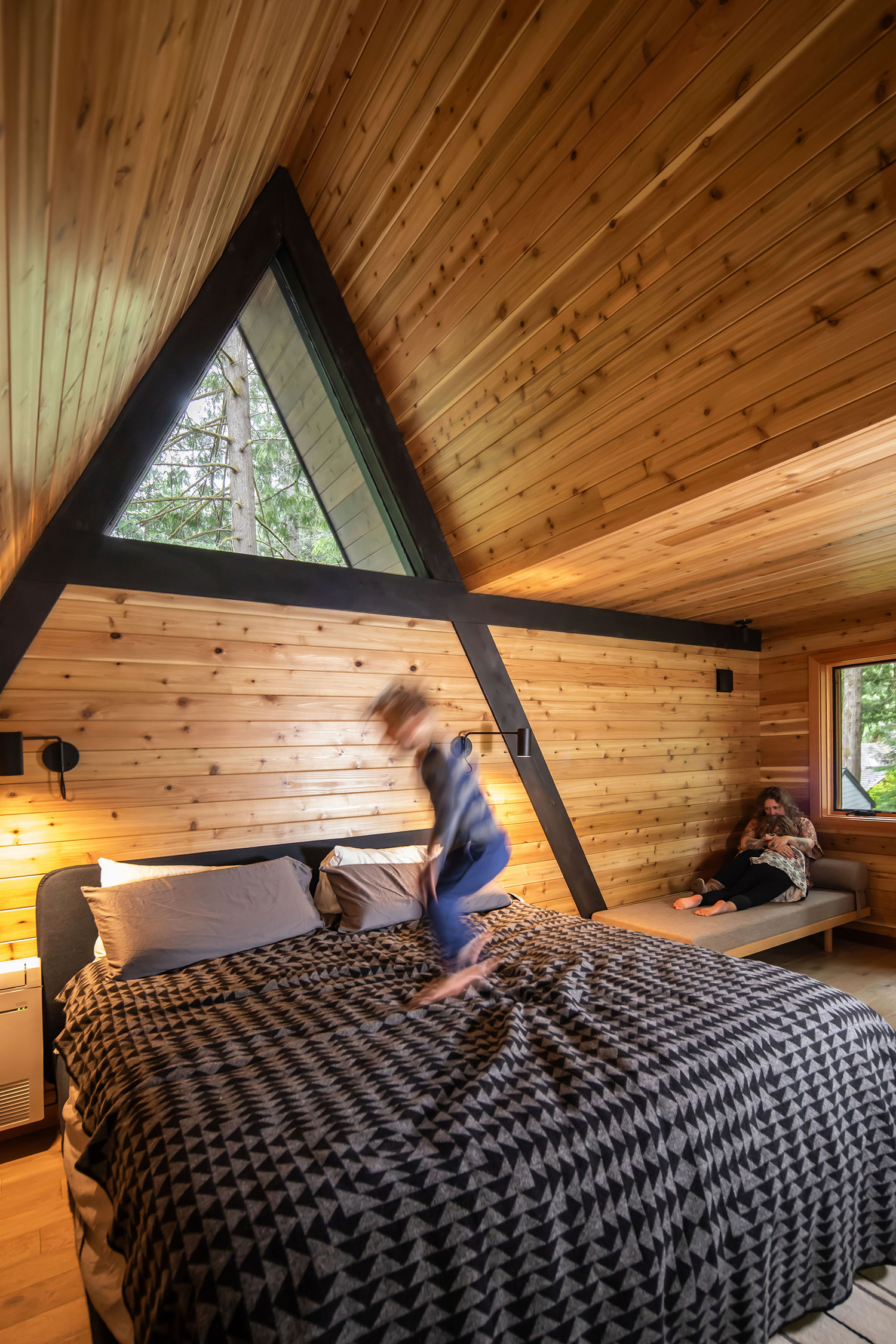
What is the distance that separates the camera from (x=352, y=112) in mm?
2697

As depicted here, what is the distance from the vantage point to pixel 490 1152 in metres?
1.39

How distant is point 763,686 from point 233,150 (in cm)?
510

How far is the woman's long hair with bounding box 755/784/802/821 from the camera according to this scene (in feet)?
16.4

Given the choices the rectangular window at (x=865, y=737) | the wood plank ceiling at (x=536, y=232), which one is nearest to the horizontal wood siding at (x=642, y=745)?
the rectangular window at (x=865, y=737)

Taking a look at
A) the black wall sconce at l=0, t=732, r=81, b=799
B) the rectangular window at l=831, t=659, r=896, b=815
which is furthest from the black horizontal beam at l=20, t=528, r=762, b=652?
the rectangular window at l=831, t=659, r=896, b=815

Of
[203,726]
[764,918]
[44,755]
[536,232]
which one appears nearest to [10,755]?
[44,755]

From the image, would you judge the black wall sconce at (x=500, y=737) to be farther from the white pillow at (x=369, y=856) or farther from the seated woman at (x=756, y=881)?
the seated woman at (x=756, y=881)

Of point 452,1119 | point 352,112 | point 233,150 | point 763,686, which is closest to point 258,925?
point 452,1119

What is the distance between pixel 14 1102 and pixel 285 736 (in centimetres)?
172

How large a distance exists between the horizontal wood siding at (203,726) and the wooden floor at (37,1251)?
72 cm

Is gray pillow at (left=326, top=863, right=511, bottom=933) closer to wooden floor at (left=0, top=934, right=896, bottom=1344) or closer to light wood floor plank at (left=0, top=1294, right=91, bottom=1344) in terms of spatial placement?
wooden floor at (left=0, top=934, right=896, bottom=1344)

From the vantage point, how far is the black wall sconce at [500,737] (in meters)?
3.96

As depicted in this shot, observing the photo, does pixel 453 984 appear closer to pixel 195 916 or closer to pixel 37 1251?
pixel 195 916

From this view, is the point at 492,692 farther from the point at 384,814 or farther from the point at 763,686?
the point at 763,686
